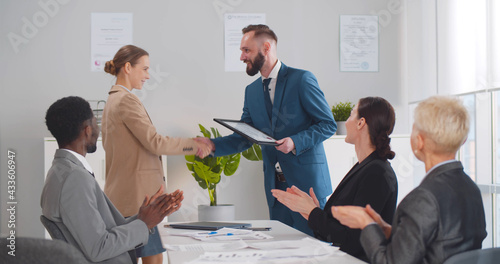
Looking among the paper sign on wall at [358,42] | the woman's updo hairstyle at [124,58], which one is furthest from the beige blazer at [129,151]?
the paper sign on wall at [358,42]

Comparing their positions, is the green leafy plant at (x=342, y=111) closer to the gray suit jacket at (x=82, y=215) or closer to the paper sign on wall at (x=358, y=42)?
the paper sign on wall at (x=358, y=42)

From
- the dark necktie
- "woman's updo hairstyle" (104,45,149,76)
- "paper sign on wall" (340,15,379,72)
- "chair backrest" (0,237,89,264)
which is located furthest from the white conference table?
"paper sign on wall" (340,15,379,72)

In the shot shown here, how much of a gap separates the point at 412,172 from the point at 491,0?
1.65 meters

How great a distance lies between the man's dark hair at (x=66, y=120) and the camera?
2.05m

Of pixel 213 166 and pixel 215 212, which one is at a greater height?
pixel 213 166

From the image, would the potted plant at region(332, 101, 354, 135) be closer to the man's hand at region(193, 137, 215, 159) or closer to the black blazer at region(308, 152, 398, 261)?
the man's hand at region(193, 137, 215, 159)

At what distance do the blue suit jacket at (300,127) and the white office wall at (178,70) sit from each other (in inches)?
72.9

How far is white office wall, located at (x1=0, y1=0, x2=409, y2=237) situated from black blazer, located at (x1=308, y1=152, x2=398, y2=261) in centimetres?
300

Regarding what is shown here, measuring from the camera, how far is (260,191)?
5.16m

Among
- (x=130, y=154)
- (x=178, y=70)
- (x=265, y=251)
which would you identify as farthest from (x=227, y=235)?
(x=178, y=70)

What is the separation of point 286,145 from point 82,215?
4.67 feet

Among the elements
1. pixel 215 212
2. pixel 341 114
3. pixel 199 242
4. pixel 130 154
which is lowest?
pixel 215 212

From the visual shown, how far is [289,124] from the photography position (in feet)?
10.6

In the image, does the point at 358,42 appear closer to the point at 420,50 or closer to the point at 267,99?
the point at 420,50
